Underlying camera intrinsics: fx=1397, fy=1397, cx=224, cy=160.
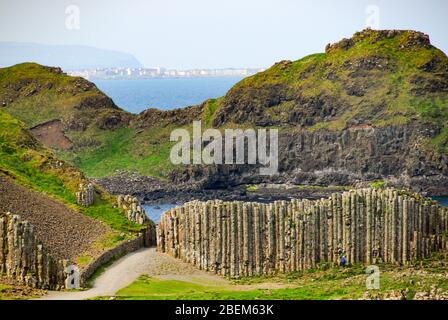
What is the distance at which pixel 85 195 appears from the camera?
69.1m

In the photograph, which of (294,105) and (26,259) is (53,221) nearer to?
(26,259)

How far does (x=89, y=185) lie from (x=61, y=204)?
12.8ft

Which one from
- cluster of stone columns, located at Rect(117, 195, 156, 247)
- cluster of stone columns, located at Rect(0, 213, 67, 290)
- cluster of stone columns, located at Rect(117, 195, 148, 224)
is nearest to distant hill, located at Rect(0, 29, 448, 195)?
cluster of stone columns, located at Rect(117, 195, 148, 224)

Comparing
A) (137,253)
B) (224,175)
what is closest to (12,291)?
(137,253)

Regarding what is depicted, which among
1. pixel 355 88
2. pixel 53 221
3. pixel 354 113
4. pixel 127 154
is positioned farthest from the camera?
pixel 127 154

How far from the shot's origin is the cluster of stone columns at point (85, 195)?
68731 mm

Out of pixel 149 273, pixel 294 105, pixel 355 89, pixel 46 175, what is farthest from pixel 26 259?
pixel 294 105

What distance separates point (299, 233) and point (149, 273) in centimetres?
705

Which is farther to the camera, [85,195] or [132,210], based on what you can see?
[85,195]

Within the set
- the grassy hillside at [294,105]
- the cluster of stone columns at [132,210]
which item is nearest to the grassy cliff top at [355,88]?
the grassy hillside at [294,105]

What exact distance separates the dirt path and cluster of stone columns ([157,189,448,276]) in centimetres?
100

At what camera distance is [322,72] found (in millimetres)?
155000

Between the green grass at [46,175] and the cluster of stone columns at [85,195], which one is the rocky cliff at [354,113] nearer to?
the green grass at [46,175]

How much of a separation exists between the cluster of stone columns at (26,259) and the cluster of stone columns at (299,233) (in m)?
8.26
